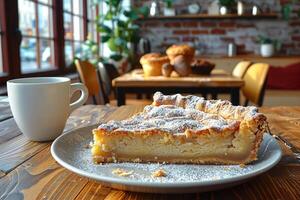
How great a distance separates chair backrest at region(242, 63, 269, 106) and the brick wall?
2.34m

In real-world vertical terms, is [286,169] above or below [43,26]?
below

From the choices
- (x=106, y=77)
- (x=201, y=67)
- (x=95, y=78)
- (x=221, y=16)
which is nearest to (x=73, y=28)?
(x=106, y=77)

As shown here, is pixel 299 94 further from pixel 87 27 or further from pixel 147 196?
pixel 147 196

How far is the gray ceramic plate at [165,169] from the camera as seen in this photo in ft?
1.42

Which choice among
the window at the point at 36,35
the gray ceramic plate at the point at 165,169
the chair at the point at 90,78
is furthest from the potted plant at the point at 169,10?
the gray ceramic plate at the point at 165,169

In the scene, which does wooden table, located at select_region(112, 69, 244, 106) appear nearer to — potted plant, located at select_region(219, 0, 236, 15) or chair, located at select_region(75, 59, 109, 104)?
chair, located at select_region(75, 59, 109, 104)

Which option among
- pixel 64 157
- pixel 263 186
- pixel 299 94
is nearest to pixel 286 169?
pixel 263 186

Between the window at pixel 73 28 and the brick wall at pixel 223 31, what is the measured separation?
1125mm

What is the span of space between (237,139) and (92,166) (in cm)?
22

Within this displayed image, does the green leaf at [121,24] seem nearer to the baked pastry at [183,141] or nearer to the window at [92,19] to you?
the window at [92,19]

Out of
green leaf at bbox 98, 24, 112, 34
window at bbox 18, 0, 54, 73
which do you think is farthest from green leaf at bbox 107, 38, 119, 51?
window at bbox 18, 0, 54, 73

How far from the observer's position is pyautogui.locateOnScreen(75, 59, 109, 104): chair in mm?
2430

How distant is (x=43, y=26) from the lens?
9.80 feet

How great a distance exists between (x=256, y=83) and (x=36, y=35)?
1679 millimetres
